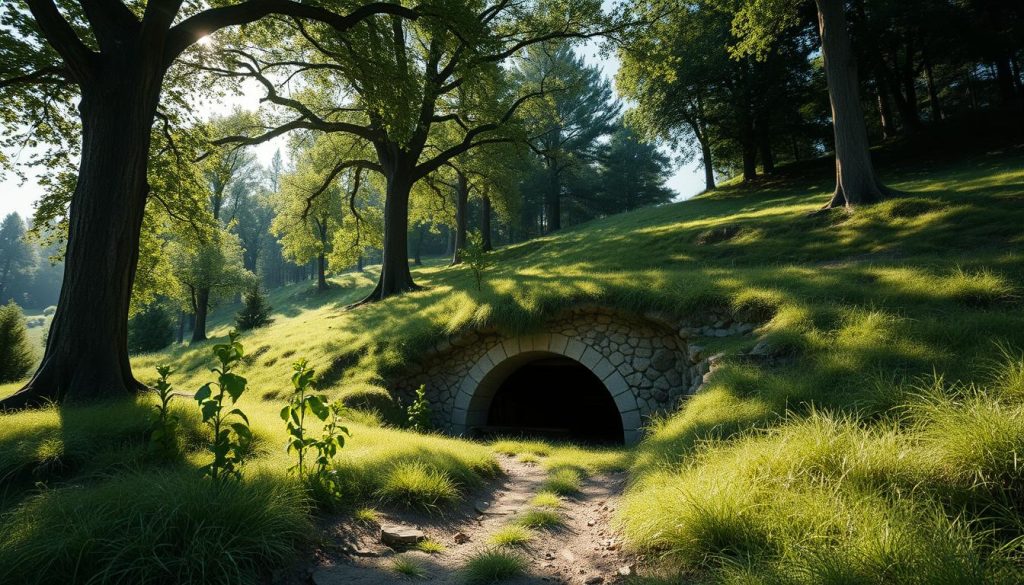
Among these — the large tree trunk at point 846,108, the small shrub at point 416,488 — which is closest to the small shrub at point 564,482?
the small shrub at point 416,488

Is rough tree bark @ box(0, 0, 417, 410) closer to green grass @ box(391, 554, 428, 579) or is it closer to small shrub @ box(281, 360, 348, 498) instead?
small shrub @ box(281, 360, 348, 498)

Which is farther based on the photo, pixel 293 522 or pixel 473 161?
pixel 473 161

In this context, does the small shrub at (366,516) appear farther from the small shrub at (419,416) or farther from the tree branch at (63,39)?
the tree branch at (63,39)

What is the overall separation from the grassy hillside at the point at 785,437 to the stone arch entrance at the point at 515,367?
1.62ft

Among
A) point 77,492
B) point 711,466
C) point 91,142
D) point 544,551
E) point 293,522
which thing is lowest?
point 544,551

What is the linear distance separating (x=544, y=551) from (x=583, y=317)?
5582mm

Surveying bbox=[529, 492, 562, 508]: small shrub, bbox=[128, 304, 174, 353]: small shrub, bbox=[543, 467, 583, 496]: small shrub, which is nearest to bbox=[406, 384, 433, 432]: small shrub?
bbox=[543, 467, 583, 496]: small shrub

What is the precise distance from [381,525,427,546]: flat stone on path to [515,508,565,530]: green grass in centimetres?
88

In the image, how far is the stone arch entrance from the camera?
326 inches

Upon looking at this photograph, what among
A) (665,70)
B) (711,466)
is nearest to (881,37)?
(665,70)

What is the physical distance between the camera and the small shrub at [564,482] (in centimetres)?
516

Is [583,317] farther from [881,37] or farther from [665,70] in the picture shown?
[881,37]

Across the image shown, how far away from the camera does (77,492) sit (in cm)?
316

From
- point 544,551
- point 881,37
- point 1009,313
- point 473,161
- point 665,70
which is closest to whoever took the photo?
point 544,551
